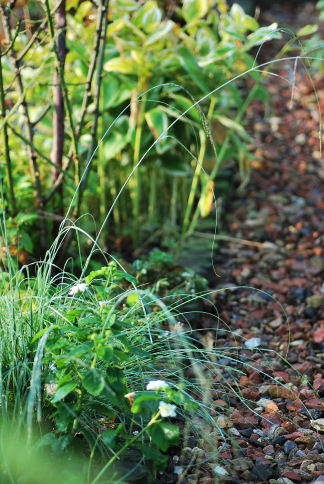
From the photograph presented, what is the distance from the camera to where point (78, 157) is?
204 cm

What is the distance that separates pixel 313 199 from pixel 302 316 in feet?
3.81

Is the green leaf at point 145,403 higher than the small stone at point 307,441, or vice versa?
the green leaf at point 145,403

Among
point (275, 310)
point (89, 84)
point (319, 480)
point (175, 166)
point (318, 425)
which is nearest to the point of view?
point (319, 480)

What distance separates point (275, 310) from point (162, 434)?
1189 millimetres

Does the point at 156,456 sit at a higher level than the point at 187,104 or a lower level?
lower

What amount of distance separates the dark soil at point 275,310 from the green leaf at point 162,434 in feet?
0.73

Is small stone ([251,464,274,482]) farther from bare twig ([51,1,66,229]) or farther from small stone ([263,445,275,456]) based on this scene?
bare twig ([51,1,66,229])

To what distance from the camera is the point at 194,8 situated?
2.57 m

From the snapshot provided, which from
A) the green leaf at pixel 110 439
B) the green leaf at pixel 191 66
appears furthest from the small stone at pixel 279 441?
the green leaf at pixel 191 66

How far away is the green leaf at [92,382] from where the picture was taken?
3.67ft

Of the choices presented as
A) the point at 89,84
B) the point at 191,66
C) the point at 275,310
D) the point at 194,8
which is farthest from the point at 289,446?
the point at 194,8

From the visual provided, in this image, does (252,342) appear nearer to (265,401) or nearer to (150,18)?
(265,401)

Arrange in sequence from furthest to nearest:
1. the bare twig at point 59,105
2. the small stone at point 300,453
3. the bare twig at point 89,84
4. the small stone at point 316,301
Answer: the small stone at point 316,301
the bare twig at point 59,105
the bare twig at point 89,84
the small stone at point 300,453

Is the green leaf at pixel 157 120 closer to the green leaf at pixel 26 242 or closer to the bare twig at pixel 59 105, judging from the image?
the bare twig at pixel 59 105
